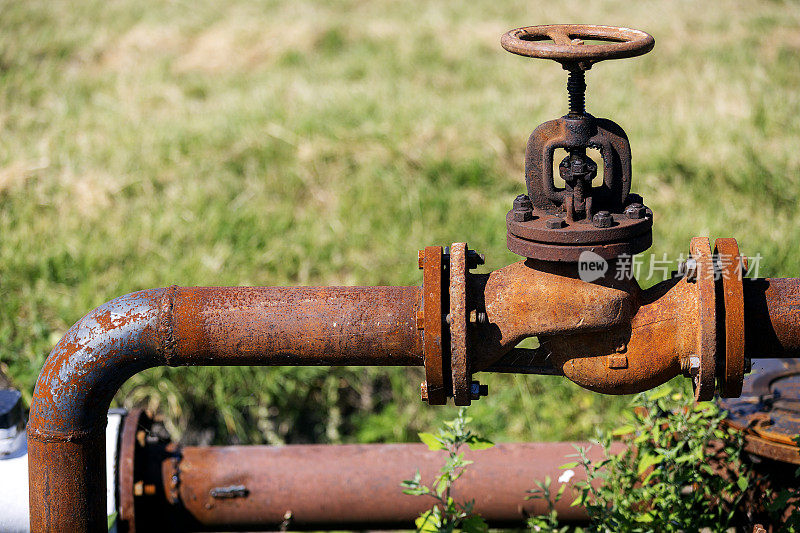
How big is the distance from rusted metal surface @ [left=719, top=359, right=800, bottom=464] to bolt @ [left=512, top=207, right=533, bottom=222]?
707 millimetres

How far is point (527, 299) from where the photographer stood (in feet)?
5.00

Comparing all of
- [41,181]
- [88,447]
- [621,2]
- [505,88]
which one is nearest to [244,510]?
[88,447]

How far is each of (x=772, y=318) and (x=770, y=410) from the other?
26.5 inches

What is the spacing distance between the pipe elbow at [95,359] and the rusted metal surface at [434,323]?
0.47m

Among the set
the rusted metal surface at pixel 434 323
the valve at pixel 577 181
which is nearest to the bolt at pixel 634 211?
the valve at pixel 577 181

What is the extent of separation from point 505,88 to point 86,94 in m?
2.60

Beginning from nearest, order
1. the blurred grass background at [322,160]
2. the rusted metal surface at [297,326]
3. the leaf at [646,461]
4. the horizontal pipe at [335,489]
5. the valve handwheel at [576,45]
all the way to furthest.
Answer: the valve handwheel at [576,45]
the rusted metal surface at [297,326]
the leaf at [646,461]
the horizontal pipe at [335,489]
the blurred grass background at [322,160]

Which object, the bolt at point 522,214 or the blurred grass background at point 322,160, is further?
the blurred grass background at point 322,160

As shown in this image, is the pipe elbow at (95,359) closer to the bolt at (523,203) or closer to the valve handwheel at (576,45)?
the bolt at (523,203)

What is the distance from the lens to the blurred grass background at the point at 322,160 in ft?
10.5

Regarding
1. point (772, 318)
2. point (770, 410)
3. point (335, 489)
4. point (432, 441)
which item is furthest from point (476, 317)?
point (770, 410)

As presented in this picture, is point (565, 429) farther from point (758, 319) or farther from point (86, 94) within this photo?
point (86, 94)

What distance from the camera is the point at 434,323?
4.79 feet

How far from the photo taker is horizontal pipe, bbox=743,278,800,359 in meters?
1.49
